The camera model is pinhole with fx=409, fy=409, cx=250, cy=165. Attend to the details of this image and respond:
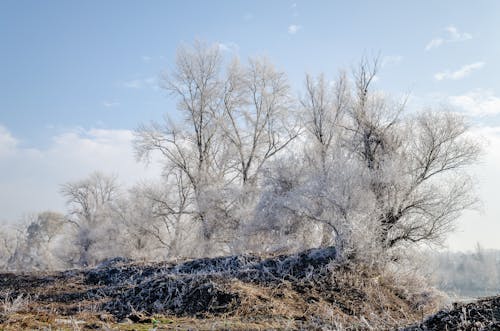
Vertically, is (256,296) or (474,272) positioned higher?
(256,296)

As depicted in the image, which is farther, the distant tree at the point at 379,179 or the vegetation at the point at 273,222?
the distant tree at the point at 379,179

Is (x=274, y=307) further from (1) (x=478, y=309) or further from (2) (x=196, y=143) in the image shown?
(2) (x=196, y=143)

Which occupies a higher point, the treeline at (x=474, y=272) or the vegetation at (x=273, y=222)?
the vegetation at (x=273, y=222)

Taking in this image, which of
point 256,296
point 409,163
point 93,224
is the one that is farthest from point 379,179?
point 93,224

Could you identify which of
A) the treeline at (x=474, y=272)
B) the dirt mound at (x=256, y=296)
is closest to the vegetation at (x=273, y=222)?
the dirt mound at (x=256, y=296)

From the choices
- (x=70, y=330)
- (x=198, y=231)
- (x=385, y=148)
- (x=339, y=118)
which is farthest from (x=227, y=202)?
(x=70, y=330)

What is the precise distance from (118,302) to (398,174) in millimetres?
11170

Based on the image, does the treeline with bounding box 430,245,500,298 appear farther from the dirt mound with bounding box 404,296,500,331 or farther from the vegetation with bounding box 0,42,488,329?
the dirt mound with bounding box 404,296,500,331

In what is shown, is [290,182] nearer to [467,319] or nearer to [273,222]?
[273,222]

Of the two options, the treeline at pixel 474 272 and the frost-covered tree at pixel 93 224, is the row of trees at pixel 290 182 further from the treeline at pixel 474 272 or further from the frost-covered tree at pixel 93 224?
the treeline at pixel 474 272

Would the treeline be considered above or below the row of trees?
below

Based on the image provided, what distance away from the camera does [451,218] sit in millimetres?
14461

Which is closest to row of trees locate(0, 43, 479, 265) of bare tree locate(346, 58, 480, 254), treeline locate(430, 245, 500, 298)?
bare tree locate(346, 58, 480, 254)

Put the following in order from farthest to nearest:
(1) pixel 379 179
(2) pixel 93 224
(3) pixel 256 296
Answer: (2) pixel 93 224 → (1) pixel 379 179 → (3) pixel 256 296
